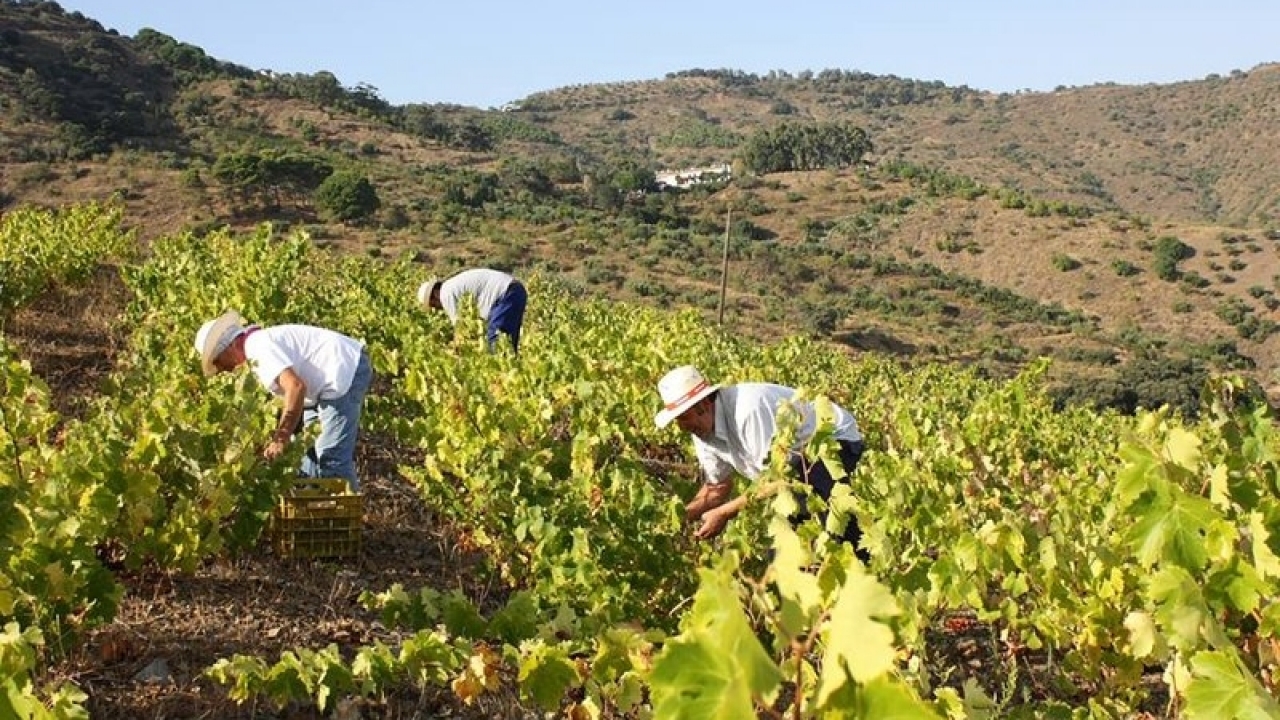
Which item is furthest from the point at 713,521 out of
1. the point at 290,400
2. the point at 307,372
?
the point at 307,372

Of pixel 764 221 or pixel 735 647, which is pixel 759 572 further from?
pixel 764 221

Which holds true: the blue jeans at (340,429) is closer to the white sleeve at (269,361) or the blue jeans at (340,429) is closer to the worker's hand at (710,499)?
the white sleeve at (269,361)

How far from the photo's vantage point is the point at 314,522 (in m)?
4.48

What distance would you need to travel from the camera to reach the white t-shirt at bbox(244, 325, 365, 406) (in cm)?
480

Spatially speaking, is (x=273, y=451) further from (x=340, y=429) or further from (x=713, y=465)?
(x=713, y=465)

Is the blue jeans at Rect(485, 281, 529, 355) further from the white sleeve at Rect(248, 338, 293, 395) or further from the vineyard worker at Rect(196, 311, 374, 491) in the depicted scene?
the white sleeve at Rect(248, 338, 293, 395)

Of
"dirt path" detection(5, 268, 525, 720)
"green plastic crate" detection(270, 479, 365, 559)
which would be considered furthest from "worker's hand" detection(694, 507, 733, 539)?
"green plastic crate" detection(270, 479, 365, 559)

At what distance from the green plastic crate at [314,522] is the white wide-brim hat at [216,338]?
680 mm

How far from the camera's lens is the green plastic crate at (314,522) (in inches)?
175

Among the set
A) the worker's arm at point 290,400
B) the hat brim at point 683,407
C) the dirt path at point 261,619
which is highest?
the hat brim at point 683,407

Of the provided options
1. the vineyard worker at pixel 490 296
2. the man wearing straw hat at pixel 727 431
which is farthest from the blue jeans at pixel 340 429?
the vineyard worker at pixel 490 296

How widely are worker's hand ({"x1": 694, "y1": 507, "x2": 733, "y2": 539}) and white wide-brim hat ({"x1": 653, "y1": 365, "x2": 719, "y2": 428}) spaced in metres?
0.36

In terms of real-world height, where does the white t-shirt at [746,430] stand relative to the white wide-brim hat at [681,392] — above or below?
below

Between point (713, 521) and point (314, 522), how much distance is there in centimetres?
153
